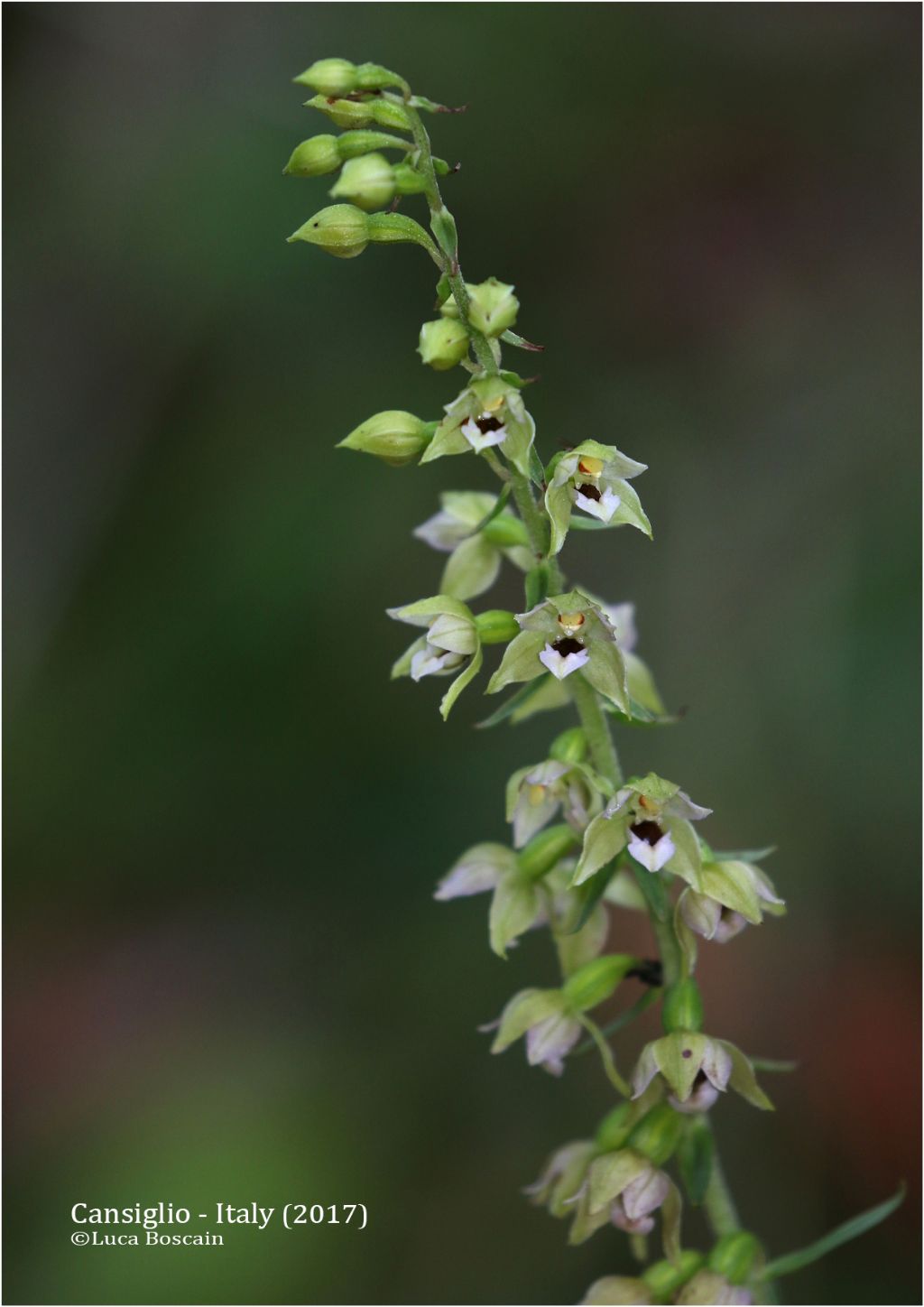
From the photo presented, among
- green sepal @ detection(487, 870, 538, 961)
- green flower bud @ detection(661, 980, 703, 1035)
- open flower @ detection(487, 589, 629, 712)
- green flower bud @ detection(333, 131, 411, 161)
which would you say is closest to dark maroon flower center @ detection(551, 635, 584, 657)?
open flower @ detection(487, 589, 629, 712)

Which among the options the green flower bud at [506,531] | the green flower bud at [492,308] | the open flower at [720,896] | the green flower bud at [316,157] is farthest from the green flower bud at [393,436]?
the open flower at [720,896]

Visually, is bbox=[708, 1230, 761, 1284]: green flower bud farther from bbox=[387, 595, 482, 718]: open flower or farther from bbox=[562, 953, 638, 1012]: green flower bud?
bbox=[387, 595, 482, 718]: open flower

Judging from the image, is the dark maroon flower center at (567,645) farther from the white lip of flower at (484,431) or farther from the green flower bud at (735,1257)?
the green flower bud at (735,1257)

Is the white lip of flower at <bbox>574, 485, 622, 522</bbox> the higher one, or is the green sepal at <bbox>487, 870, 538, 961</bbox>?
the white lip of flower at <bbox>574, 485, 622, 522</bbox>

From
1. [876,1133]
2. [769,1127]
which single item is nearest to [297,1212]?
[769,1127]

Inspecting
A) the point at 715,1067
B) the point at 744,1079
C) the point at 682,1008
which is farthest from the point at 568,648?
the point at 744,1079

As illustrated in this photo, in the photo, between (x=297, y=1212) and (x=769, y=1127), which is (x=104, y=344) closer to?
(x=297, y=1212)

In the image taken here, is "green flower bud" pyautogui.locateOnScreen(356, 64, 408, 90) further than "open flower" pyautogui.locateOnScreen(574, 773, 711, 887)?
No
